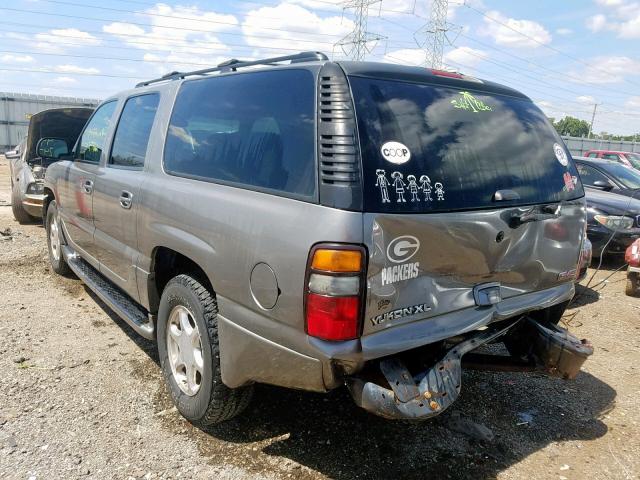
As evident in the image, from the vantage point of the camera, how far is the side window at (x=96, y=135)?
438 centimetres

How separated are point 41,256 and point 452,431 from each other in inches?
235

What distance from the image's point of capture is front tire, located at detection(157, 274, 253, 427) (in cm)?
274

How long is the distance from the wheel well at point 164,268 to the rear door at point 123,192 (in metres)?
0.24

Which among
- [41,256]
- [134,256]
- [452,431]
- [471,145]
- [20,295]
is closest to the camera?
[471,145]

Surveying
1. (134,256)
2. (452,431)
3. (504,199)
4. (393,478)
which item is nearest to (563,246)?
(504,199)

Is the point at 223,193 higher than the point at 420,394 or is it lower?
higher

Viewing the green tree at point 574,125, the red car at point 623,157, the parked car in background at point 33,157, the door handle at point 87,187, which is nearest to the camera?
the door handle at point 87,187

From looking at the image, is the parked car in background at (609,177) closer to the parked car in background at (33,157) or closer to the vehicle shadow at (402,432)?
the vehicle shadow at (402,432)

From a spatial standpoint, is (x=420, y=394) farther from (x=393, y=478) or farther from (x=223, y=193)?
(x=223, y=193)

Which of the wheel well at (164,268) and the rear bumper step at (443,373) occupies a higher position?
the wheel well at (164,268)

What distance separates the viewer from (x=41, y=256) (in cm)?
687

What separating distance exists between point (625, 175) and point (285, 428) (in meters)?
8.26

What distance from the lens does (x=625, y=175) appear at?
347 inches

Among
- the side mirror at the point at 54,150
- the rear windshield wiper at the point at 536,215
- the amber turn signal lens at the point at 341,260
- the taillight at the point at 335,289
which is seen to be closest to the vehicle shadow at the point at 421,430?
the taillight at the point at 335,289
